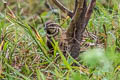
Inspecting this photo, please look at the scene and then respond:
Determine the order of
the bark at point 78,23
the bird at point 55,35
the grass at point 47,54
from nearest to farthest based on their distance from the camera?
the grass at point 47,54
the bark at point 78,23
the bird at point 55,35

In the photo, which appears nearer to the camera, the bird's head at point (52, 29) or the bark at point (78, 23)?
the bark at point (78, 23)

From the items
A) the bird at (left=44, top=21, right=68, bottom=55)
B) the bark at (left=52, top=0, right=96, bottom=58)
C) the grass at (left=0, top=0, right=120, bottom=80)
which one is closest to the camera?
the grass at (left=0, top=0, right=120, bottom=80)

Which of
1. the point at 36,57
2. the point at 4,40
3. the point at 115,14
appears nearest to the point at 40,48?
the point at 36,57

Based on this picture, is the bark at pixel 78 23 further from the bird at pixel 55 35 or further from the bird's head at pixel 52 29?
the bird's head at pixel 52 29

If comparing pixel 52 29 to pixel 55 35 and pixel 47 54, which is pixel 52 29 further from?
pixel 47 54

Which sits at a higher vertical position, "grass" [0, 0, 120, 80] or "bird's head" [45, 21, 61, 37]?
"bird's head" [45, 21, 61, 37]

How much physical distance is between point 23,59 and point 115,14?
2.52 ft

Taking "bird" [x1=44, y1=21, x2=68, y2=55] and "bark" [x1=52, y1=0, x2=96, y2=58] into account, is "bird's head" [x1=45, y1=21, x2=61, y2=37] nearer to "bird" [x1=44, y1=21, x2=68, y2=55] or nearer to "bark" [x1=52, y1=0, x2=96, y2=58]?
"bird" [x1=44, y1=21, x2=68, y2=55]

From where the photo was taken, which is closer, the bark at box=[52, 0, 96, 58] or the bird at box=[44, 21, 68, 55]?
the bark at box=[52, 0, 96, 58]

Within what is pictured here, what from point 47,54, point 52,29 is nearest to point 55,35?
point 52,29

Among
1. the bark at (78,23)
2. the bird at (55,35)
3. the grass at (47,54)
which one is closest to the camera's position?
the grass at (47,54)

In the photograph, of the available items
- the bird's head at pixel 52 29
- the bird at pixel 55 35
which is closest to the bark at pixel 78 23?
the bird at pixel 55 35

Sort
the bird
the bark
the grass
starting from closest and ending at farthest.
Result: the grass < the bark < the bird

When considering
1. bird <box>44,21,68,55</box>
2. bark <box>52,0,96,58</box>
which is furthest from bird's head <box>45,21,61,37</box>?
bark <box>52,0,96,58</box>
